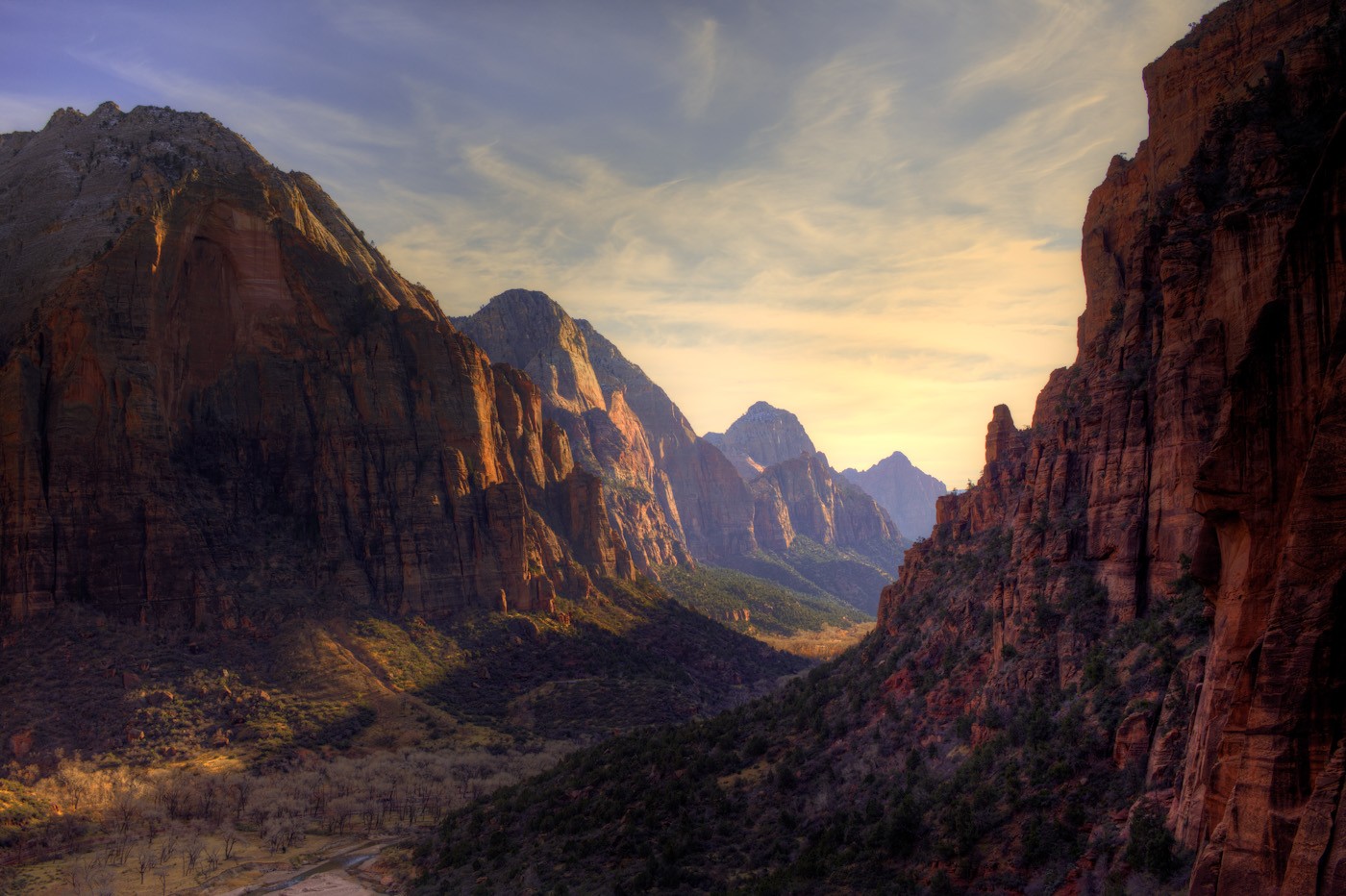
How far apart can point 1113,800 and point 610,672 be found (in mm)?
75959

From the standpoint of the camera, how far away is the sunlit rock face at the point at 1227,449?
44.4ft

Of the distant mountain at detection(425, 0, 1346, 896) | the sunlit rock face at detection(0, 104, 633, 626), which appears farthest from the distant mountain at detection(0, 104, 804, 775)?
the distant mountain at detection(425, 0, 1346, 896)

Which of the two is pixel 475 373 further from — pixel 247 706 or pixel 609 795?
pixel 609 795

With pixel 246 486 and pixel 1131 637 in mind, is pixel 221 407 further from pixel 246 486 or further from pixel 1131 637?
pixel 1131 637

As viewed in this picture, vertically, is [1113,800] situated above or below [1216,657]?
below

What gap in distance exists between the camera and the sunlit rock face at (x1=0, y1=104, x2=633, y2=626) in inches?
2943

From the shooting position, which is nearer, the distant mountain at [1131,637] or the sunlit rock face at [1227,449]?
the sunlit rock face at [1227,449]

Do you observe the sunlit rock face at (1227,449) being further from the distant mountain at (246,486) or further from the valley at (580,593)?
the distant mountain at (246,486)

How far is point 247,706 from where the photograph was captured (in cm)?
7281

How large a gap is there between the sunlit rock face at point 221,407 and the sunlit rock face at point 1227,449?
2799 inches

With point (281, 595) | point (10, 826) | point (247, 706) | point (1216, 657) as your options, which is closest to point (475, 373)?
point (281, 595)

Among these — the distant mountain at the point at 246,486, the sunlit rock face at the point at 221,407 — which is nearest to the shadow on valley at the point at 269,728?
the distant mountain at the point at 246,486

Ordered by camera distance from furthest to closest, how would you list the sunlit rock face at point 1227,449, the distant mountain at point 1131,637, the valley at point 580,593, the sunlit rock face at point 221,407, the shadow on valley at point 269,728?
the sunlit rock face at point 221,407 < the shadow on valley at point 269,728 < the valley at point 580,593 < the distant mountain at point 1131,637 < the sunlit rock face at point 1227,449

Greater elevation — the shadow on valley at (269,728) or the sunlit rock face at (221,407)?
the sunlit rock face at (221,407)
